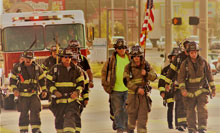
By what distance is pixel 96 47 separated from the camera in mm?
41688

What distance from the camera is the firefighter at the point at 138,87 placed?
1160 cm

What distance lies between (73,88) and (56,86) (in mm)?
292

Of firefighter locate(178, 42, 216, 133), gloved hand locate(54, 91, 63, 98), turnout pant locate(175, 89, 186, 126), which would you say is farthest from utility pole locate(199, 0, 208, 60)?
gloved hand locate(54, 91, 63, 98)

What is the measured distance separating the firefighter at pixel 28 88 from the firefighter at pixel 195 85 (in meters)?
2.71

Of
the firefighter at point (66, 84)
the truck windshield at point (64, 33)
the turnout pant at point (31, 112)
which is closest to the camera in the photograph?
the firefighter at point (66, 84)

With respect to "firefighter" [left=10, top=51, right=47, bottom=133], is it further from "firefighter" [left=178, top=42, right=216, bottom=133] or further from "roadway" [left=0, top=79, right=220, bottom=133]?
"firefighter" [left=178, top=42, right=216, bottom=133]

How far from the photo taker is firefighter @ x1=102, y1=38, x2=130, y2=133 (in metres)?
12.4

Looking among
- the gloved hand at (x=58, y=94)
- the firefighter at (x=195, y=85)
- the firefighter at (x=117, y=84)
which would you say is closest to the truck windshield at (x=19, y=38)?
the firefighter at (x=117, y=84)

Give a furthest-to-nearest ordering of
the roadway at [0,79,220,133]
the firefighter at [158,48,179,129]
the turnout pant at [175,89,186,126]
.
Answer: the roadway at [0,79,220,133] < the firefighter at [158,48,179,129] < the turnout pant at [175,89,186,126]

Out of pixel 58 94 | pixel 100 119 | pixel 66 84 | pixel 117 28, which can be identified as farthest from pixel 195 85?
pixel 117 28

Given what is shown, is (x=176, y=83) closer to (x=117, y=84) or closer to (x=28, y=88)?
(x=117, y=84)

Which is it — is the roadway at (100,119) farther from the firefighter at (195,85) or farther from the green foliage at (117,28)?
the green foliage at (117,28)

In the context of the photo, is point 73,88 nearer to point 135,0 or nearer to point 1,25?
point 1,25

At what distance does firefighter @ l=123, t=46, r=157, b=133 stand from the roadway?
5.35 feet
